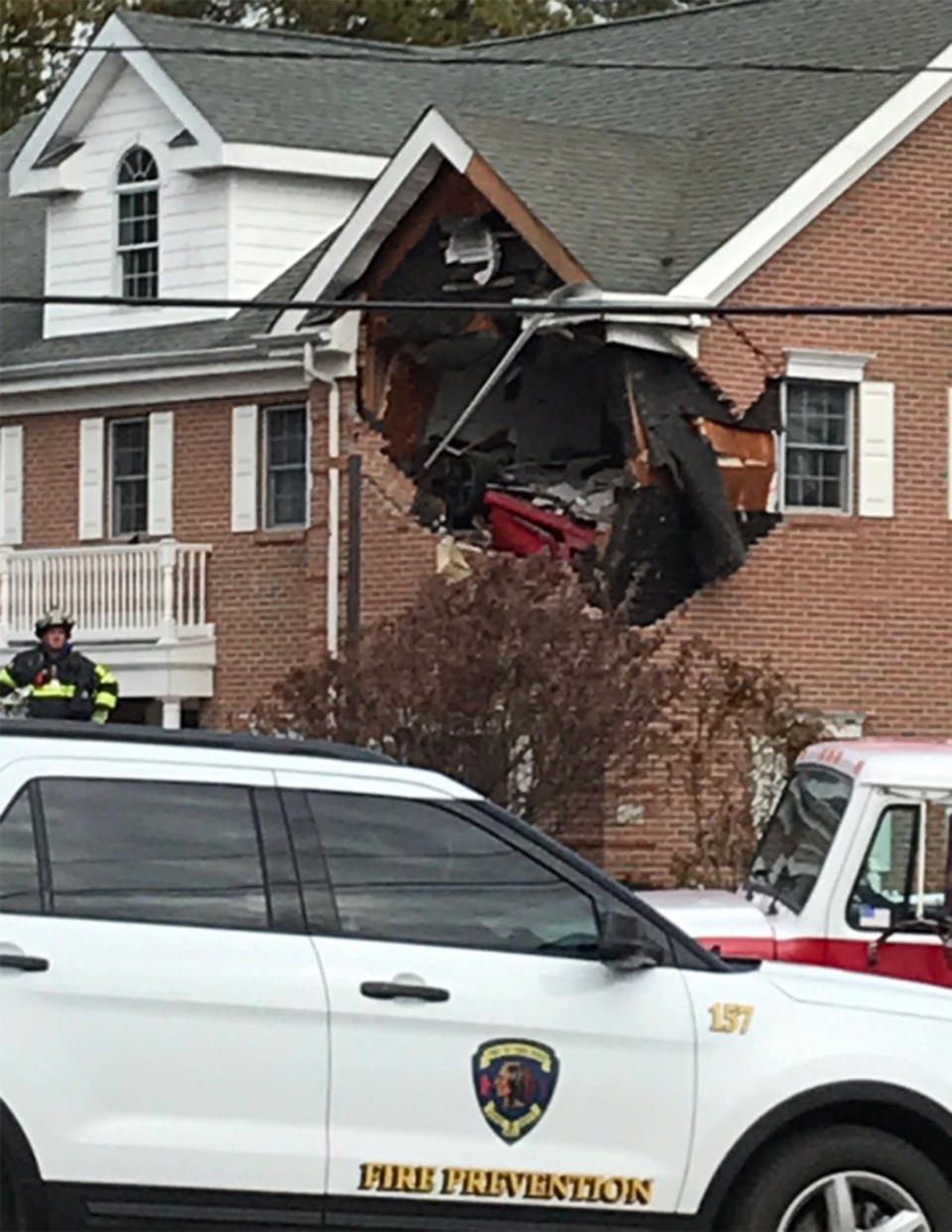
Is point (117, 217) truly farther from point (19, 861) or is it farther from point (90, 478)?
point (19, 861)

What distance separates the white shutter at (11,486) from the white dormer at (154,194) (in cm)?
118

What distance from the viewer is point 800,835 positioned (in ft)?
37.7

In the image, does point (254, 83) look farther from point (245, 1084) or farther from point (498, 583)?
point (245, 1084)

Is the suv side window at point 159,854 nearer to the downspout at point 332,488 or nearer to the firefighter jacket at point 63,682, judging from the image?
the firefighter jacket at point 63,682

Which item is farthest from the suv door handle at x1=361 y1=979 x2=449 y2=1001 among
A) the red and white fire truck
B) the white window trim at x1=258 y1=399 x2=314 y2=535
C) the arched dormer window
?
the arched dormer window

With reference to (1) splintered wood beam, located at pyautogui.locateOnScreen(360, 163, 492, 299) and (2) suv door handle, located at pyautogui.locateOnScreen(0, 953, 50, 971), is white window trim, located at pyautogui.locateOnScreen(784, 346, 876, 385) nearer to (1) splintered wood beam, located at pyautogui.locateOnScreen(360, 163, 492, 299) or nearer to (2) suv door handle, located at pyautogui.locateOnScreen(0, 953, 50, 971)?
(1) splintered wood beam, located at pyautogui.locateOnScreen(360, 163, 492, 299)

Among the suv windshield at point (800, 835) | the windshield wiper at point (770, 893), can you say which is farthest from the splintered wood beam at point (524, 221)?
the windshield wiper at point (770, 893)

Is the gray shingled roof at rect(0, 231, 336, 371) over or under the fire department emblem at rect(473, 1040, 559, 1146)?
over

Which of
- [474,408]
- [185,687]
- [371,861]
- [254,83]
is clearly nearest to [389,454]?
[474,408]

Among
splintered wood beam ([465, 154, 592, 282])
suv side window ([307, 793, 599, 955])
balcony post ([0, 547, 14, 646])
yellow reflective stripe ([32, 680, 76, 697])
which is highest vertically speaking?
splintered wood beam ([465, 154, 592, 282])

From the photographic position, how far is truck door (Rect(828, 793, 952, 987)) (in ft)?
35.6

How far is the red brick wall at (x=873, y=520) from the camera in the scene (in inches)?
951

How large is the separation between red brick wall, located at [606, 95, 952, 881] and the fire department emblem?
52.2 feet

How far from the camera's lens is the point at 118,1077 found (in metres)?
7.66
